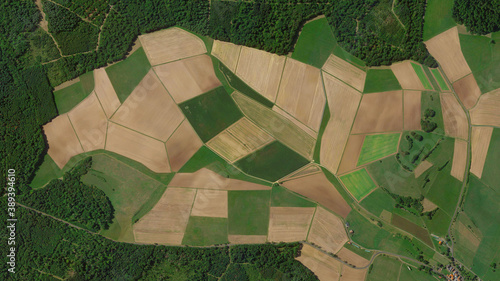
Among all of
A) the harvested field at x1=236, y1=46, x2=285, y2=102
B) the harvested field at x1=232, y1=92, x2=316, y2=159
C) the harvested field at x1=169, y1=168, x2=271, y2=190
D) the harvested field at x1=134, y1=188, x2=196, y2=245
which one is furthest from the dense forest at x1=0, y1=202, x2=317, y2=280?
the harvested field at x1=236, y1=46, x2=285, y2=102

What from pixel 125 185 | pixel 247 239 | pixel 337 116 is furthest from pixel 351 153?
pixel 125 185

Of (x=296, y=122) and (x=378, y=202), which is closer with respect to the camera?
(x=296, y=122)

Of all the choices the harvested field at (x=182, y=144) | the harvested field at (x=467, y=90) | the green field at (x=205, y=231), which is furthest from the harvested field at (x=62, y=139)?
the harvested field at (x=467, y=90)

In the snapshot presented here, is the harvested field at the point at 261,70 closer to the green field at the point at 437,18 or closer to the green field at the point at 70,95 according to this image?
the green field at the point at 437,18

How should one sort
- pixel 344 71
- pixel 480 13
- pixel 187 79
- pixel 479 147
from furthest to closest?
pixel 479 147 → pixel 187 79 → pixel 344 71 → pixel 480 13

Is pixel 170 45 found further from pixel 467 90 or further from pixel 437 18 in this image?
pixel 467 90
